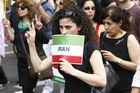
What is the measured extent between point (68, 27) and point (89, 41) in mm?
212

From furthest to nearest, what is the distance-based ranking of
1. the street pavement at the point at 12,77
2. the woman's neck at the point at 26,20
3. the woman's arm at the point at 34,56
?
the street pavement at the point at 12,77 < the woman's neck at the point at 26,20 < the woman's arm at the point at 34,56

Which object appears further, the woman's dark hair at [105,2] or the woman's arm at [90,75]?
the woman's dark hair at [105,2]

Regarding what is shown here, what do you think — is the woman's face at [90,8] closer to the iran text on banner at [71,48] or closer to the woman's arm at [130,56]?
the woman's arm at [130,56]

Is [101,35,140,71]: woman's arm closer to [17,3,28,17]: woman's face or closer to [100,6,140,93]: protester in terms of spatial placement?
[100,6,140,93]: protester

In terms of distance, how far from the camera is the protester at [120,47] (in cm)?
408

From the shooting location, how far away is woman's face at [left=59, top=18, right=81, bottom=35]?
339 cm

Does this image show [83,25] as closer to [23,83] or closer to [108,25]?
[108,25]

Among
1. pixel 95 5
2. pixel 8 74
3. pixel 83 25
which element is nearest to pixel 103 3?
pixel 95 5

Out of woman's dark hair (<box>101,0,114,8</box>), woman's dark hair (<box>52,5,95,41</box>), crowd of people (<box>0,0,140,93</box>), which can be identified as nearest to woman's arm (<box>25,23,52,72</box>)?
crowd of people (<box>0,0,140,93</box>)

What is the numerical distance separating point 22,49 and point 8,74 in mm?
3134

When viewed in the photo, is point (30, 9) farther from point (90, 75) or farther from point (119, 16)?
point (90, 75)

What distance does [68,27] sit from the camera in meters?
3.40

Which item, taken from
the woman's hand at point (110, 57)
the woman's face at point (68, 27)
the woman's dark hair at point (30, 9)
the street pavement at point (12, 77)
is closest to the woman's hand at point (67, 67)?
the woman's face at point (68, 27)

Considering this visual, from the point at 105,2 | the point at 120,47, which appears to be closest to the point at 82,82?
the point at 120,47
